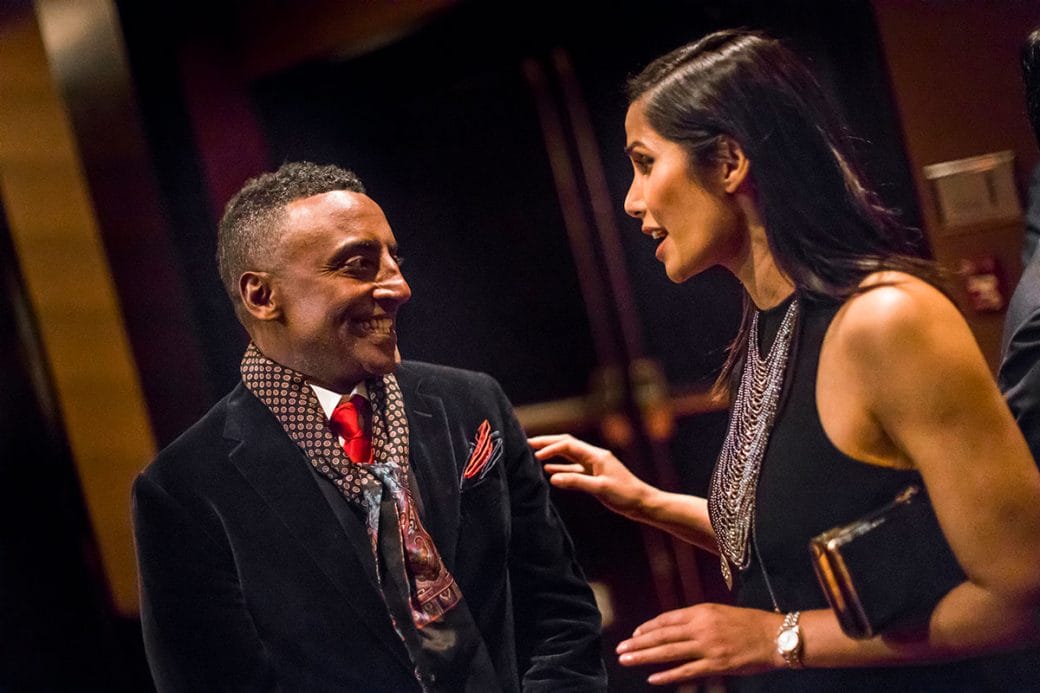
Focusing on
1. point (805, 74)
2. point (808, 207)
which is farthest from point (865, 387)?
point (805, 74)

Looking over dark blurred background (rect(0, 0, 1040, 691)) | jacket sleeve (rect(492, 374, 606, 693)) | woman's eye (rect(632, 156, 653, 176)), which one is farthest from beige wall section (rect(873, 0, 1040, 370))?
jacket sleeve (rect(492, 374, 606, 693))

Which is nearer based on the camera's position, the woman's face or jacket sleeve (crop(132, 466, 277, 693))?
the woman's face

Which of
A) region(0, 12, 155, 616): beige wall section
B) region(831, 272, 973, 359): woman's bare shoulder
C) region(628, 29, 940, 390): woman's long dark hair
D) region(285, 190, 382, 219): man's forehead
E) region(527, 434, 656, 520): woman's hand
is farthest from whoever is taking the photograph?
→ region(0, 12, 155, 616): beige wall section

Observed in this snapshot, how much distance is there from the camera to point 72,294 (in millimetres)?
1565

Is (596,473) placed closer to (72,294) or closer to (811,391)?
(811,391)

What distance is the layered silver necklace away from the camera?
1.21 meters

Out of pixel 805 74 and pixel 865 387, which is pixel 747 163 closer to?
pixel 805 74

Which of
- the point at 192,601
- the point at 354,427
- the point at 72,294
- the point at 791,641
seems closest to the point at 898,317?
the point at 791,641

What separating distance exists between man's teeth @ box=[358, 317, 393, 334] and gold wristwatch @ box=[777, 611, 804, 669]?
0.61 meters

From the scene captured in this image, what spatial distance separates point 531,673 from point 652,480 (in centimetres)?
32

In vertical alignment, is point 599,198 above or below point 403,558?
above

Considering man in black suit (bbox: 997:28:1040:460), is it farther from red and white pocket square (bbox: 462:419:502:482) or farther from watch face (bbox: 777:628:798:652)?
red and white pocket square (bbox: 462:419:502:482)

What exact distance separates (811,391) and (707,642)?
325 millimetres

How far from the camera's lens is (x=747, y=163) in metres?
1.15
